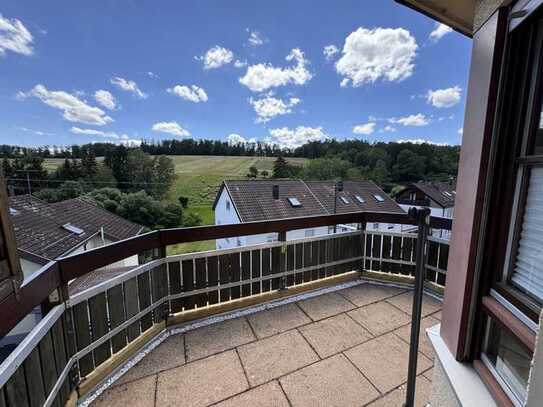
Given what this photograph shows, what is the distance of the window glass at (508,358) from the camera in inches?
34.9

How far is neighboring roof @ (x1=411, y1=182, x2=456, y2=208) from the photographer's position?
20.2 metres

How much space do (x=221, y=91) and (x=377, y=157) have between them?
70.8ft

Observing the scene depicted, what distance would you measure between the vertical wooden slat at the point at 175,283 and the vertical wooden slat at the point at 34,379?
1.13 meters

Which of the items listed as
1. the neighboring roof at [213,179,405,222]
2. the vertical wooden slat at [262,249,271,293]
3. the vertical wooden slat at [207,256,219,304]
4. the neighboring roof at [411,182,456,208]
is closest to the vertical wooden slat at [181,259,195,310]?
the vertical wooden slat at [207,256,219,304]

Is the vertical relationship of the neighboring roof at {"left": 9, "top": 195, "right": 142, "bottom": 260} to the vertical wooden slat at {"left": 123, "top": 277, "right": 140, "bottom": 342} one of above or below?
below

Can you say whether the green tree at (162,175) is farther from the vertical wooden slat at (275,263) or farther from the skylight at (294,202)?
the vertical wooden slat at (275,263)

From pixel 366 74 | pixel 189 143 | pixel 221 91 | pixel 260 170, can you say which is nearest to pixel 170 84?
pixel 189 143

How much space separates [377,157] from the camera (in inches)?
1293

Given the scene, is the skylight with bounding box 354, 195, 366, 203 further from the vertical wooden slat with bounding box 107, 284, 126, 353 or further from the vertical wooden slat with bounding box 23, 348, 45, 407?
the vertical wooden slat with bounding box 23, 348, 45, 407

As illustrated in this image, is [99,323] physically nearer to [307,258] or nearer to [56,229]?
[307,258]

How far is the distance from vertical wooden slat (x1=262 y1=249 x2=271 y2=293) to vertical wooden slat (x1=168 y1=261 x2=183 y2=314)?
2.95 feet

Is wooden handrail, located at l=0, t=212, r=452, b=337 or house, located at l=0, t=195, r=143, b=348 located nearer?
wooden handrail, located at l=0, t=212, r=452, b=337

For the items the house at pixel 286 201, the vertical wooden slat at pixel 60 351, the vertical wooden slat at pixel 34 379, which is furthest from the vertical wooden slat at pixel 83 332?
the house at pixel 286 201

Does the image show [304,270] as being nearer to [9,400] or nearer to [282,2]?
[9,400]
